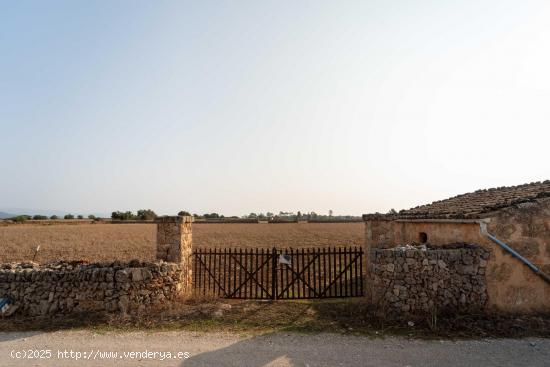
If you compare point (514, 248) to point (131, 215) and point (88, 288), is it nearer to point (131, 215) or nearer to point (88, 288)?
point (88, 288)

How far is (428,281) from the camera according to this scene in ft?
27.8

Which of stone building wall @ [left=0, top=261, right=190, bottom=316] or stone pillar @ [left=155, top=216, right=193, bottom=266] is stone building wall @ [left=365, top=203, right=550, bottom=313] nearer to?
stone pillar @ [left=155, top=216, right=193, bottom=266]

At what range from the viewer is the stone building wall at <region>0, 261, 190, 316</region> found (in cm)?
892

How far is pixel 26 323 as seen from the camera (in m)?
8.48

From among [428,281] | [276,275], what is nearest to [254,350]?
[276,275]

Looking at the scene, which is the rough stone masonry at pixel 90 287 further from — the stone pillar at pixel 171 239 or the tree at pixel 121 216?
the tree at pixel 121 216

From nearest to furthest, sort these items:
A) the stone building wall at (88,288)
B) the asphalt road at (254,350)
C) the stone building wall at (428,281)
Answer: the asphalt road at (254,350), the stone building wall at (428,281), the stone building wall at (88,288)

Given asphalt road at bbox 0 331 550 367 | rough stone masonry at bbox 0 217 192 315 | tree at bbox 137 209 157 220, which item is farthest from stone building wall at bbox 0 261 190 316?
tree at bbox 137 209 157 220

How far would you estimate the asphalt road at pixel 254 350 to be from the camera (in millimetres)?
6262

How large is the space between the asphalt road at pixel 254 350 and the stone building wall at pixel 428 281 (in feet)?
3.95

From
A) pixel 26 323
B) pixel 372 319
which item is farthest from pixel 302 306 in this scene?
pixel 26 323

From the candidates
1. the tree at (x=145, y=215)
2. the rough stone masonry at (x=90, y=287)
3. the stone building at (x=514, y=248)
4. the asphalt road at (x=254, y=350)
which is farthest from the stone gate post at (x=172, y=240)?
the tree at (x=145, y=215)

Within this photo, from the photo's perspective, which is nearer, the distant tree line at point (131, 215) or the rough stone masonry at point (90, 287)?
the rough stone masonry at point (90, 287)

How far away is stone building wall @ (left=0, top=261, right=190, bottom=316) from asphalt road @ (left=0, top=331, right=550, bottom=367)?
1.18 m
